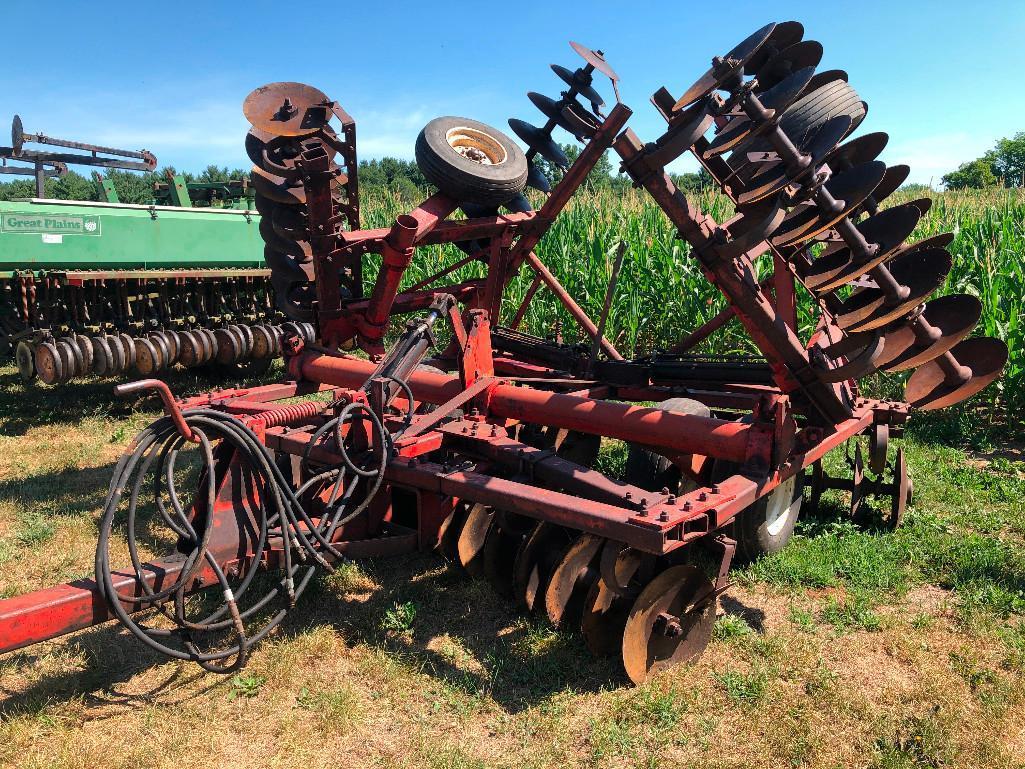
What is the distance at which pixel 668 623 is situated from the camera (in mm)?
3113

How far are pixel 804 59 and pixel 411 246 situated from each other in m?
2.34

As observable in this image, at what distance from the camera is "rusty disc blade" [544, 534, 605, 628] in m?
3.45

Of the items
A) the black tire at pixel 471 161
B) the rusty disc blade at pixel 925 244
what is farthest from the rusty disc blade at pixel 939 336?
the black tire at pixel 471 161

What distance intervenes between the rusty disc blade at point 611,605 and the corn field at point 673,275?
482 centimetres

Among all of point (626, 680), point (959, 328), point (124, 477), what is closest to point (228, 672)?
point (124, 477)

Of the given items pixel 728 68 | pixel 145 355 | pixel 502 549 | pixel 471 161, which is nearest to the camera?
pixel 728 68

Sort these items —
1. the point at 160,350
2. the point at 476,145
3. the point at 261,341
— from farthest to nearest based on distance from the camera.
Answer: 1. the point at 261,341
2. the point at 160,350
3. the point at 476,145

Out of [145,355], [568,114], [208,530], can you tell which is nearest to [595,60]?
[568,114]

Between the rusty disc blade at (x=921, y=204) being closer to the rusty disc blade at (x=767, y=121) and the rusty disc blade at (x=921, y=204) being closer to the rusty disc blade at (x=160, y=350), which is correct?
the rusty disc blade at (x=767, y=121)

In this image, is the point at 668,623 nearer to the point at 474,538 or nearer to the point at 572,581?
the point at 572,581

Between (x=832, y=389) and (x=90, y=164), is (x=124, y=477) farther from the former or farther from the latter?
(x=90, y=164)

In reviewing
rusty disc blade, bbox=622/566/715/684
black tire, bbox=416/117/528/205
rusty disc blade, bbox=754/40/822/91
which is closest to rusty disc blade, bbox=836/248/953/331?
rusty disc blade, bbox=754/40/822/91

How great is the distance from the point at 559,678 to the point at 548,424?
52.8 inches

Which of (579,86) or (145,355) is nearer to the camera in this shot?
(579,86)
